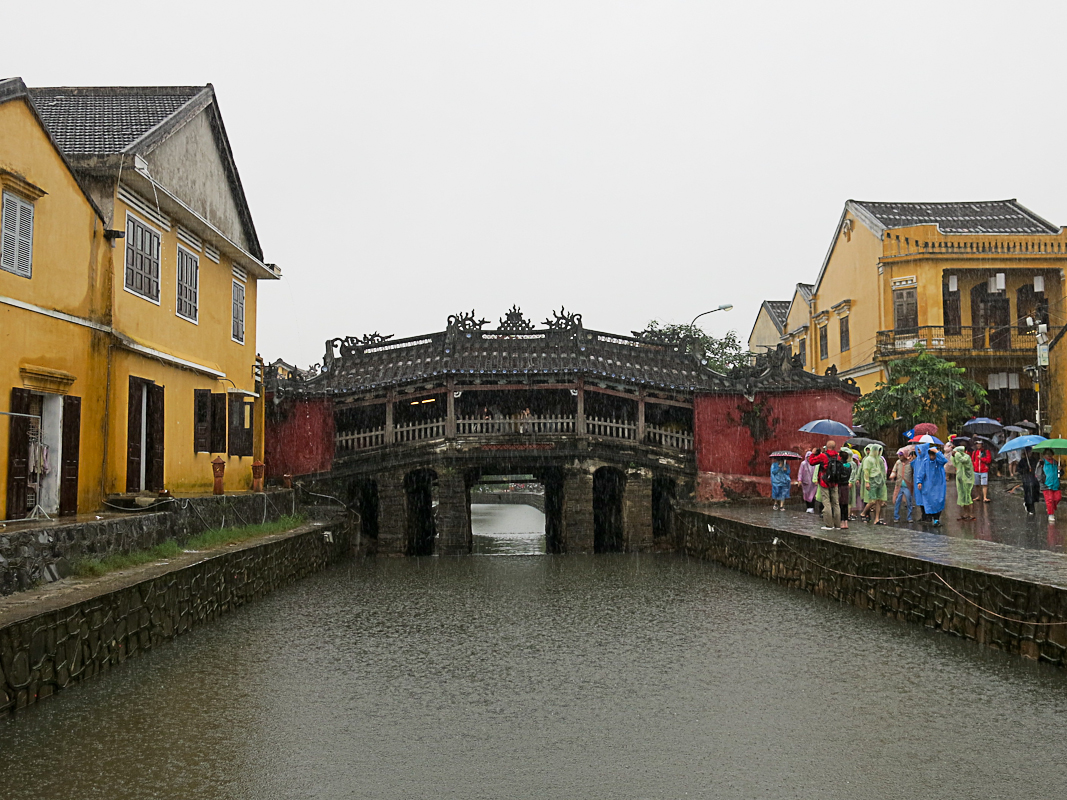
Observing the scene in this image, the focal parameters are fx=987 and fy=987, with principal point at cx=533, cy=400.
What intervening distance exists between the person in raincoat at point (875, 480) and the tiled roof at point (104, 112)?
13.0 meters

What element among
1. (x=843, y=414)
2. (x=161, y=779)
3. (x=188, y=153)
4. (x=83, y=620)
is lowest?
(x=161, y=779)

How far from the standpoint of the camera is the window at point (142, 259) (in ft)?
48.4

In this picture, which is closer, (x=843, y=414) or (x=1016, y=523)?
(x=1016, y=523)

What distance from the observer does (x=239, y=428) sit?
2012cm

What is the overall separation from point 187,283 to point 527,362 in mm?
8487

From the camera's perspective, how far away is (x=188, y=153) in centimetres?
1712

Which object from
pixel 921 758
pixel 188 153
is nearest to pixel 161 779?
pixel 921 758

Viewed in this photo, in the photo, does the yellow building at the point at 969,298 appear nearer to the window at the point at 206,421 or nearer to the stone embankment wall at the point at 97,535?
the window at the point at 206,421

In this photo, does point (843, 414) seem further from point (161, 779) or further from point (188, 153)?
point (161, 779)

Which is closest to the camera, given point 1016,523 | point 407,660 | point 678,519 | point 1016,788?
point 1016,788

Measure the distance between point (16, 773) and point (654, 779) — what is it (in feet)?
12.3

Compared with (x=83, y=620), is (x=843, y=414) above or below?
above

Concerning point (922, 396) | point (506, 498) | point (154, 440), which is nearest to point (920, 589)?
point (154, 440)

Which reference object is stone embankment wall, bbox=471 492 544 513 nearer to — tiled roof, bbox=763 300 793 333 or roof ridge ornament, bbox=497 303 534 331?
tiled roof, bbox=763 300 793 333
